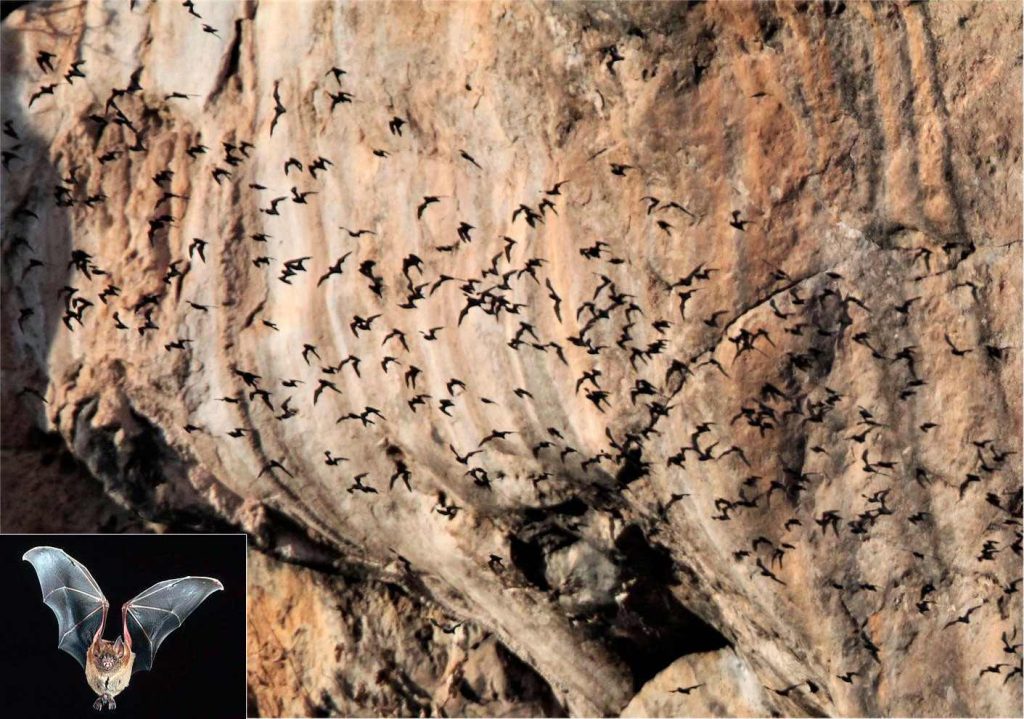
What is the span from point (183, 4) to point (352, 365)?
119 inches

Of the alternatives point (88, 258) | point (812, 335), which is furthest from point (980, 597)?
point (88, 258)

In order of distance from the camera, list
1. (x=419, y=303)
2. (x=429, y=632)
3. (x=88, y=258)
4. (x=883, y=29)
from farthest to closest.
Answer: (x=429, y=632)
(x=88, y=258)
(x=419, y=303)
(x=883, y=29)

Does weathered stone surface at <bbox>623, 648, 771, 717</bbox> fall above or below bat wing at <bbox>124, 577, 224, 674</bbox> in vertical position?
below

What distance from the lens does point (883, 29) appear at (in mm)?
8547

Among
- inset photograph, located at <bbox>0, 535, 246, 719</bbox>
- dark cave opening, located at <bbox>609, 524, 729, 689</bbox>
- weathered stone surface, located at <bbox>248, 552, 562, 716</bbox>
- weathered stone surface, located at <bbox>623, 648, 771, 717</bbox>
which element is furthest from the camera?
weathered stone surface, located at <bbox>248, 552, 562, 716</bbox>

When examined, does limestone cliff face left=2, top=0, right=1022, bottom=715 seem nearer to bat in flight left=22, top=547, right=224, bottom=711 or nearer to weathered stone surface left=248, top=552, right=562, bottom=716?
weathered stone surface left=248, top=552, right=562, bottom=716

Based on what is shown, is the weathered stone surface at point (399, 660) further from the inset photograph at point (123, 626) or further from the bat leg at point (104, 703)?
the bat leg at point (104, 703)

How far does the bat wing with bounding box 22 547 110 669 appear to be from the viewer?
7586mm

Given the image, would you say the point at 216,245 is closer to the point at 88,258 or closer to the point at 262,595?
the point at 88,258

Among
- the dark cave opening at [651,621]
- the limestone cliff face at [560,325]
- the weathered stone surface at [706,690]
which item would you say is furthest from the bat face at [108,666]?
the weathered stone surface at [706,690]

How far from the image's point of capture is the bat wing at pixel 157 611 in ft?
25.1

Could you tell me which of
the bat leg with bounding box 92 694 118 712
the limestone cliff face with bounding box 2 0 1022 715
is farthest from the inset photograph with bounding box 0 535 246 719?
the limestone cliff face with bounding box 2 0 1022 715

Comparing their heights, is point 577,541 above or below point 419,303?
below

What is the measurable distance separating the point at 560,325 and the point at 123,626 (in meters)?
3.42
